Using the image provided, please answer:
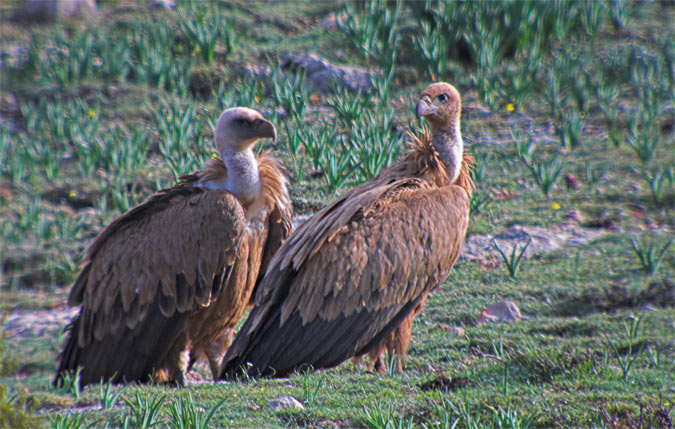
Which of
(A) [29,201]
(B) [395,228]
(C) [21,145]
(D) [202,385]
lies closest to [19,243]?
(A) [29,201]

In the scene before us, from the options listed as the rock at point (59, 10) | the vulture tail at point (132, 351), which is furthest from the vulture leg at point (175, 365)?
the rock at point (59, 10)

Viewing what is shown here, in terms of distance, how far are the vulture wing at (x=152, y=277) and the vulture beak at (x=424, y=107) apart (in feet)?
4.11

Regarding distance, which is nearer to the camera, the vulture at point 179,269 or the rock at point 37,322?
the vulture at point 179,269

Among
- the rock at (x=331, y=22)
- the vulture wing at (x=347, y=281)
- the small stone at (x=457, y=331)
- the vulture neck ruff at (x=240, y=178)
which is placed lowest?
the small stone at (x=457, y=331)

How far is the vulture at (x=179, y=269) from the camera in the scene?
4781 millimetres

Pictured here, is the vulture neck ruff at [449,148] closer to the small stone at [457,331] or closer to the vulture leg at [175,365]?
the small stone at [457,331]

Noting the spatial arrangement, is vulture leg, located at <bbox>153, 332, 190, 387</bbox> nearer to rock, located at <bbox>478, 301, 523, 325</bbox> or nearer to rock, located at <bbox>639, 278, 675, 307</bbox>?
rock, located at <bbox>478, 301, 523, 325</bbox>

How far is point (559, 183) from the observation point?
308 inches

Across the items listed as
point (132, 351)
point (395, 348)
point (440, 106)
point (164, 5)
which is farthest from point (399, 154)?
point (164, 5)

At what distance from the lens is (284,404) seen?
12.9 ft

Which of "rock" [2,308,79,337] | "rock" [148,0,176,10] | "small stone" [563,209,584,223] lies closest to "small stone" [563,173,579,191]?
"small stone" [563,209,584,223]

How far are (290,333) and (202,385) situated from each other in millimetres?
590

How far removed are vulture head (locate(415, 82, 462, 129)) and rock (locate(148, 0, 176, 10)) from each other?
8717mm

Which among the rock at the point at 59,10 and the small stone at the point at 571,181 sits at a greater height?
the rock at the point at 59,10
